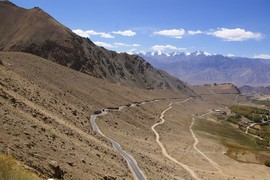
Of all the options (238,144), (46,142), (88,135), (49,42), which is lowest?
(238,144)

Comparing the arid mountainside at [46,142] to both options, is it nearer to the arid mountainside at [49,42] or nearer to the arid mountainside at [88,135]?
the arid mountainside at [88,135]

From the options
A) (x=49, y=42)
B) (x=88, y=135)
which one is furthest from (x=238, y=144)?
(x=49, y=42)

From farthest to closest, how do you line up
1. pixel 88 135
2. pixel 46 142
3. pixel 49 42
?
1. pixel 49 42
2. pixel 88 135
3. pixel 46 142

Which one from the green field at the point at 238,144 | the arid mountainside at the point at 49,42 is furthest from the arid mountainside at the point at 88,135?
the arid mountainside at the point at 49,42

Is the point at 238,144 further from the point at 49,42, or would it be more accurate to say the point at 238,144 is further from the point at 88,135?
the point at 49,42

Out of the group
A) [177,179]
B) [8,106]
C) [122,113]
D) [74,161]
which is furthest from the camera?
[122,113]

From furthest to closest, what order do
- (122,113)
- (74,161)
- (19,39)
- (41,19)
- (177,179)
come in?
1. (41,19)
2. (19,39)
3. (122,113)
4. (177,179)
5. (74,161)

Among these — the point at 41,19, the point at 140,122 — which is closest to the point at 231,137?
the point at 140,122

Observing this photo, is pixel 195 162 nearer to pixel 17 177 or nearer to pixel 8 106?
pixel 8 106

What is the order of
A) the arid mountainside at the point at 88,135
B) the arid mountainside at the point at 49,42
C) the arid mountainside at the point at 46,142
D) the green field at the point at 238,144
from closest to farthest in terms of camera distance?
the arid mountainside at the point at 46,142
the arid mountainside at the point at 88,135
the green field at the point at 238,144
the arid mountainside at the point at 49,42

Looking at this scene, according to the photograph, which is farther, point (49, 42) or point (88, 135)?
point (49, 42)

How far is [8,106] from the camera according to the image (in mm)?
38344

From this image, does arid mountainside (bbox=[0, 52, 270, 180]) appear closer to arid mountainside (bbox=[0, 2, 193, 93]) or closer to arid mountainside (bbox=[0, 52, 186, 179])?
arid mountainside (bbox=[0, 52, 186, 179])

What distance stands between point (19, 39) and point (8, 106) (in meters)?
119
